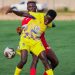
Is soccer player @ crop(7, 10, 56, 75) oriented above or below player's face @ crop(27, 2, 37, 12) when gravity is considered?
below

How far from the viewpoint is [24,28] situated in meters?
10.9

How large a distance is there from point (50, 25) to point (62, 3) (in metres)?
46.2

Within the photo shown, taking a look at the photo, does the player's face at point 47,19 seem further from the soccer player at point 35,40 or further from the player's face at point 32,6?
the player's face at point 32,6

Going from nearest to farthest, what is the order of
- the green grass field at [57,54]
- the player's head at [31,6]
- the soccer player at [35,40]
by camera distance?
the soccer player at [35,40], the player's head at [31,6], the green grass field at [57,54]

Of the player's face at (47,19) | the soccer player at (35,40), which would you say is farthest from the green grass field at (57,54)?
the player's face at (47,19)

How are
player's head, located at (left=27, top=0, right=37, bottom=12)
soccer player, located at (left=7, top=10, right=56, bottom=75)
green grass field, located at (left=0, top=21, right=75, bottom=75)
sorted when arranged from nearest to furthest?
soccer player, located at (left=7, top=10, right=56, bottom=75)
player's head, located at (left=27, top=0, right=37, bottom=12)
green grass field, located at (left=0, top=21, right=75, bottom=75)

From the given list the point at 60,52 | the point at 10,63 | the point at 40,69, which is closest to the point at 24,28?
the point at 40,69

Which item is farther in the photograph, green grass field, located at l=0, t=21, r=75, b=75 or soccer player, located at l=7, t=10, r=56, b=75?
green grass field, located at l=0, t=21, r=75, b=75

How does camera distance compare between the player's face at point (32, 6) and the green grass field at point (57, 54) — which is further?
the green grass field at point (57, 54)

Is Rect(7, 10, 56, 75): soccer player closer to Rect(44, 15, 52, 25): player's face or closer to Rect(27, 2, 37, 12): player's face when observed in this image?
Rect(44, 15, 52, 25): player's face

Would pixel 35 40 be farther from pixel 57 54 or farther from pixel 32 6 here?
pixel 57 54

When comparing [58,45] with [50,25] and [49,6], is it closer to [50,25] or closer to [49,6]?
[50,25]

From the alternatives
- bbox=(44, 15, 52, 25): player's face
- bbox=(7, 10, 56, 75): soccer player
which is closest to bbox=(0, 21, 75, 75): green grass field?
bbox=(7, 10, 56, 75): soccer player

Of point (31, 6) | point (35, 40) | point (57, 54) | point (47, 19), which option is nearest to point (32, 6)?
point (31, 6)
